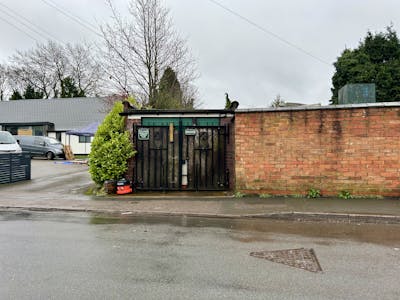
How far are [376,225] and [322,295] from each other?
4.42 meters

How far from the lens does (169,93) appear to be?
66.6 ft

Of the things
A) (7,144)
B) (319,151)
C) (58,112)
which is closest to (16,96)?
(58,112)

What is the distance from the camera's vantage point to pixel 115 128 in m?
11.9

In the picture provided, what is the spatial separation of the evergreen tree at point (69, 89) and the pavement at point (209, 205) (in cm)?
4341

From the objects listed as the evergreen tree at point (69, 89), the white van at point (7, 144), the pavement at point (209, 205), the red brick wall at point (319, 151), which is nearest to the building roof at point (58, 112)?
the evergreen tree at point (69, 89)

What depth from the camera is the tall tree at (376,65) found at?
24062mm

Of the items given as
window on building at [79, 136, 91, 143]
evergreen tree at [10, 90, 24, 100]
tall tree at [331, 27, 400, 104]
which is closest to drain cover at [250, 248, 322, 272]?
tall tree at [331, 27, 400, 104]

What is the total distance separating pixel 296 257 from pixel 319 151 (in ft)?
18.8

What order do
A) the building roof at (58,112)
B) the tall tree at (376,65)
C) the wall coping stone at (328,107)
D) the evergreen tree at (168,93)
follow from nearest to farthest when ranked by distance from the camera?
the wall coping stone at (328,107) → the evergreen tree at (168,93) → the tall tree at (376,65) → the building roof at (58,112)

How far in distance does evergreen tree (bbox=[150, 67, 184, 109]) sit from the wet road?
12598mm

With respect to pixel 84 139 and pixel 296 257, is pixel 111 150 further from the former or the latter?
pixel 84 139

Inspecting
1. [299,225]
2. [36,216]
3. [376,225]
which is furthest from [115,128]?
[376,225]

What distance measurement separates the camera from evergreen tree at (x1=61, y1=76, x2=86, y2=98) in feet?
173

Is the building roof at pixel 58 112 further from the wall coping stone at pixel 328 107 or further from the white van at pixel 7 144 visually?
the wall coping stone at pixel 328 107
